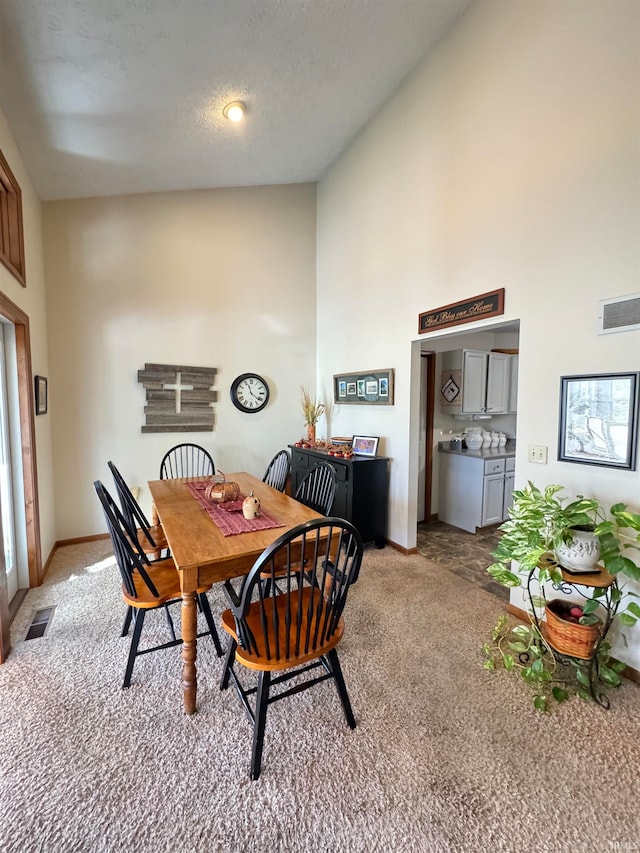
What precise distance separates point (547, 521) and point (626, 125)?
2.07 m

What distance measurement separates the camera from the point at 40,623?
8.13ft

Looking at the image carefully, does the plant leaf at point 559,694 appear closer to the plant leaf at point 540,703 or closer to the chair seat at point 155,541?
the plant leaf at point 540,703

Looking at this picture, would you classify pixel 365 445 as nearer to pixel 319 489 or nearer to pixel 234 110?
pixel 319 489

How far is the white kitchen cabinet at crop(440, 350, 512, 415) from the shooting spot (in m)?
4.38

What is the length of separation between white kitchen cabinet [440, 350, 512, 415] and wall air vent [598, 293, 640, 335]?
90.9 inches

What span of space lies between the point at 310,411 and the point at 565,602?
3.16 metres

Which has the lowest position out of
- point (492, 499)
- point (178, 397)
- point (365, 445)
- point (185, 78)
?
point (492, 499)

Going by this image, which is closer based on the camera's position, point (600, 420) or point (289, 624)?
point (289, 624)

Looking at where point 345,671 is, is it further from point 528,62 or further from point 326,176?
point 326,176

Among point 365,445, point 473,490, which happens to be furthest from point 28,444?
point 473,490

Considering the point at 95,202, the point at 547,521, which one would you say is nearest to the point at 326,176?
the point at 95,202

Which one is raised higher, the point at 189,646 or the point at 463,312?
the point at 463,312

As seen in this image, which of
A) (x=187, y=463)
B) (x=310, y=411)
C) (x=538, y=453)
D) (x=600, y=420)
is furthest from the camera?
(x=310, y=411)

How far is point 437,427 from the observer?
4605 mm
